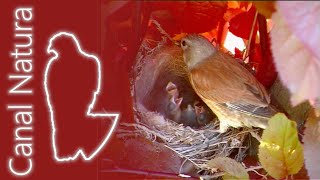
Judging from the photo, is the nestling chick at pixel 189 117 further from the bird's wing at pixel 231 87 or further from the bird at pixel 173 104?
the bird's wing at pixel 231 87

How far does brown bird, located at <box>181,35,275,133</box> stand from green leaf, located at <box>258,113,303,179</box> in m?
0.16

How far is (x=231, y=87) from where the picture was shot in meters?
0.90

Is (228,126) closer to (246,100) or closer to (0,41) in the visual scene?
(246,100)

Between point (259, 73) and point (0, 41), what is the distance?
1.30 ft

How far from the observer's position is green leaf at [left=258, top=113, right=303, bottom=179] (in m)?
0.70

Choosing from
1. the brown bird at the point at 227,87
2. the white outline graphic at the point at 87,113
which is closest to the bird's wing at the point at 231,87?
the brown bird at the point at 227,87

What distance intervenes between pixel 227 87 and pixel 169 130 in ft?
0.59

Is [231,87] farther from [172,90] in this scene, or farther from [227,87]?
[172,90]

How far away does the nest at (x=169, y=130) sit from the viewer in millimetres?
973

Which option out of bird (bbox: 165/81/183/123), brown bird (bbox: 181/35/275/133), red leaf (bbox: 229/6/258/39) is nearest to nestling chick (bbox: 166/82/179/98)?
bird (bbox: 165/81/183/123)

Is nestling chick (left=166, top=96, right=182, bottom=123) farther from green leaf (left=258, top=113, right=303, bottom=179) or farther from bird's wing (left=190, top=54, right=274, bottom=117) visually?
green leaf (left=258, top=113, right=303, bottom=179)

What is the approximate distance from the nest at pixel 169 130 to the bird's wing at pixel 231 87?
0.07 metres

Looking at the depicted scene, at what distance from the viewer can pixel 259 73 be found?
2.99 feet

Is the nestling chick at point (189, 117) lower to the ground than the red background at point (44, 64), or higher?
lower
